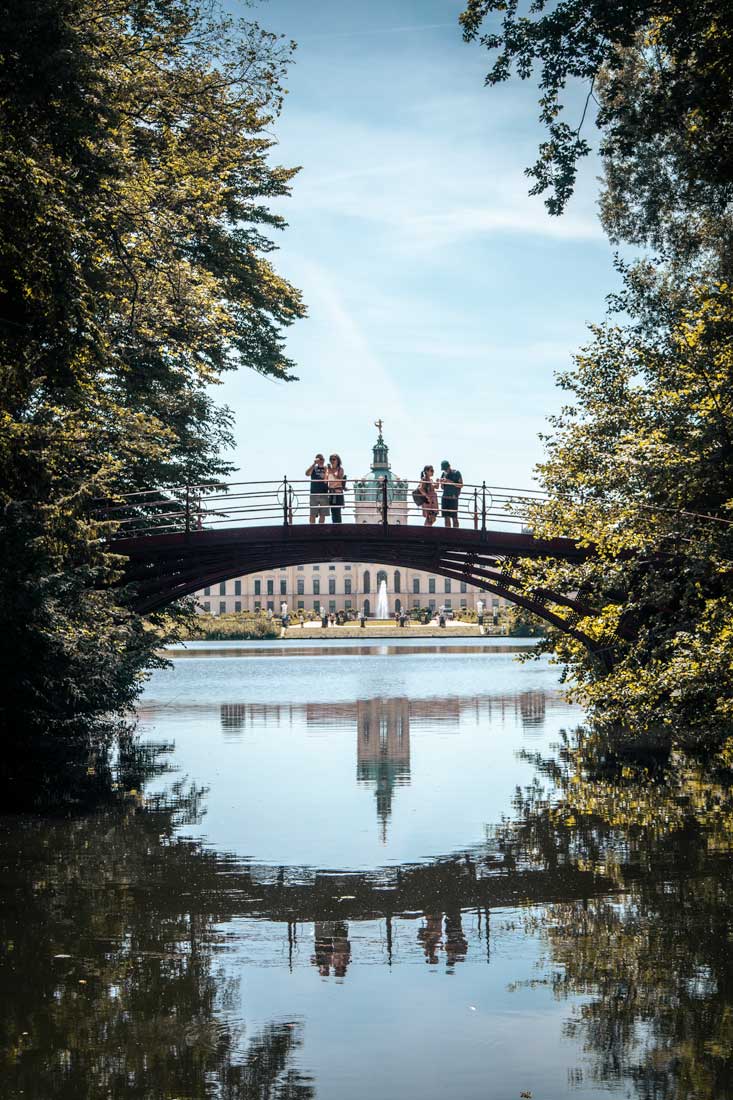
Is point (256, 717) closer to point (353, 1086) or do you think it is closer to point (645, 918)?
point (645, 918)

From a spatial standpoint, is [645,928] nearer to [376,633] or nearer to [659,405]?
[659,405]

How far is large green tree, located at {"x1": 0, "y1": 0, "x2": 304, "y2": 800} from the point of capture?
13125 mm

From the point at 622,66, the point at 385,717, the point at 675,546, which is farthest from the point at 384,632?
the point at 622,66

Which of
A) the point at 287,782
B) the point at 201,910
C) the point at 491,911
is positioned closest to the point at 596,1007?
the point at 491,911

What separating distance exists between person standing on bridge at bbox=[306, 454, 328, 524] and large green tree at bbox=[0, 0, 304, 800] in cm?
372

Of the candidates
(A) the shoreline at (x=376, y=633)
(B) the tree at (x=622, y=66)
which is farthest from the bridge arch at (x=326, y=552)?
(A) the shoreline at (x=376, y=633)

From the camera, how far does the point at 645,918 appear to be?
11.2 m

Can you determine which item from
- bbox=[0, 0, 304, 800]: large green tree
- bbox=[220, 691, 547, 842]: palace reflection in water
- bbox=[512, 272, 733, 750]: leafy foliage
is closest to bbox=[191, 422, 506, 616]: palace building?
bbox=[220, 691, 547, 842]: palace reflection in water

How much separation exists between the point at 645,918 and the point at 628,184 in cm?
2099

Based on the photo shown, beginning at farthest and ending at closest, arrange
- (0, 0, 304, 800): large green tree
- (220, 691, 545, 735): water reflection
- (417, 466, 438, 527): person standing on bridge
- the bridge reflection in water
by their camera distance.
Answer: (220, 691, 545, 735): water reflection → (417, 466, 438, 527): person standing on bridge → (0, 0, 304, 800): large green tree → the bridge reflection in water

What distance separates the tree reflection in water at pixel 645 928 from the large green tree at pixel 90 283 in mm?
7728

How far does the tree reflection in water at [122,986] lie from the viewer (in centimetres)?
779

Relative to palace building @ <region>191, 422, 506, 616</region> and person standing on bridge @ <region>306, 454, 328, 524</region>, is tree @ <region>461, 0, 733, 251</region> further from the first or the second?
palace building @ <region>191, 422, 506, 616</region>

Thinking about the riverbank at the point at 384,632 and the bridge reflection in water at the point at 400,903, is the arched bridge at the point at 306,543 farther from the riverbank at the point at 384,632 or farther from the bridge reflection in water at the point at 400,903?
the riverbank at the point at 384,632
